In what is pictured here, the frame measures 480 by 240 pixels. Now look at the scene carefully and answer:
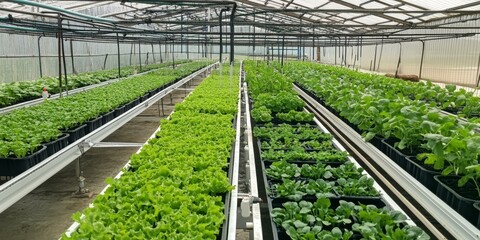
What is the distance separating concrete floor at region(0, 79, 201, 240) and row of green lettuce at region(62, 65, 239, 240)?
7.21 ft

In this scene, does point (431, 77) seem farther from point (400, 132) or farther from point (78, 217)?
point (78, 217)

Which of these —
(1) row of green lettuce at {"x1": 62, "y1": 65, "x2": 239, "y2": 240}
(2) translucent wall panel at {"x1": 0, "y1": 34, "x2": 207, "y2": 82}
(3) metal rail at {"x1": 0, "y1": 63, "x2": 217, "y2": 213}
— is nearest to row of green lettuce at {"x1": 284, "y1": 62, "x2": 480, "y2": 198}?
(1) row of green lettuce at {"x1": 62, "y1": 65, "x2": 239, "y2": 240}

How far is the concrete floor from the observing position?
5145 millimetres

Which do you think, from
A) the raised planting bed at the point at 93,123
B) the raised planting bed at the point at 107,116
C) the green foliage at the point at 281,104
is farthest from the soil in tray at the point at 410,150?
the raised planting bed at the point at 107,116

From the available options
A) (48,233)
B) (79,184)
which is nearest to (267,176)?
(48,233)

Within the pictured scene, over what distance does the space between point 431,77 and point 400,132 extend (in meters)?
19.8

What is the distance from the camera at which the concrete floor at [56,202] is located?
16.9 ft

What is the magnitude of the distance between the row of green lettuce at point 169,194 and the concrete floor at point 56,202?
2.20 meters

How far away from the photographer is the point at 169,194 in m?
2.71

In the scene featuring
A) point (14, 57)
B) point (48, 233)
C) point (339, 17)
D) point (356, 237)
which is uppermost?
point (339, 17)

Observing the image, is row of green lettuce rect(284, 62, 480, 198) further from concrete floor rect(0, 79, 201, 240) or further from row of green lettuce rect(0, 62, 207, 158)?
concrete floor rect(0, 79, 201, 240)

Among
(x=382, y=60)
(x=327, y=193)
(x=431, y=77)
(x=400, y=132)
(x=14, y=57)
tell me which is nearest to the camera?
(x=327, y=193)

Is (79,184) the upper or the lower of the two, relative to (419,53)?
lower

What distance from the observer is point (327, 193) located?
10.7 ft
